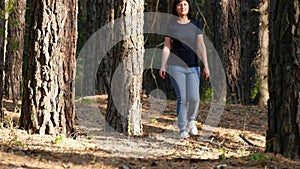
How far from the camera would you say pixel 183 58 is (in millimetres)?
8445

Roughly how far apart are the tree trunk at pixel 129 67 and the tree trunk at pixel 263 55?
6370 millimetres

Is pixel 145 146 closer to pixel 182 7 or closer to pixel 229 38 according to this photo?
pixel 182 7

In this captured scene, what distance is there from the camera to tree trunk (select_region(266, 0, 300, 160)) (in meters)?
5.81

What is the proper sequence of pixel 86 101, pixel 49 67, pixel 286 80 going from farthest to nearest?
1. pixel 86 101
2. pixel 49 67
3. pixel 286 80

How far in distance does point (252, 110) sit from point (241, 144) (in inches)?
151

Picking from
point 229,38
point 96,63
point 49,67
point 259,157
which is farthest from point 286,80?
point 229,38

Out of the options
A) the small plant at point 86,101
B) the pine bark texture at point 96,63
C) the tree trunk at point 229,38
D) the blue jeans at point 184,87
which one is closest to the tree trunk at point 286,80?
the blue jeans at point 184,87

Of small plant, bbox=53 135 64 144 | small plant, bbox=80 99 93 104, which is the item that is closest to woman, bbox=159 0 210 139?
small plant, bbox=53 135 64 144

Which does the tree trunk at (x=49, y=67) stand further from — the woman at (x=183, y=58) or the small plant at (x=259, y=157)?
the small plant at (x=259, y=157)

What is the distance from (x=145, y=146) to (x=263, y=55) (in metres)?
7.59

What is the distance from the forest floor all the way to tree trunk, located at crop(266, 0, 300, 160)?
0.22 meters

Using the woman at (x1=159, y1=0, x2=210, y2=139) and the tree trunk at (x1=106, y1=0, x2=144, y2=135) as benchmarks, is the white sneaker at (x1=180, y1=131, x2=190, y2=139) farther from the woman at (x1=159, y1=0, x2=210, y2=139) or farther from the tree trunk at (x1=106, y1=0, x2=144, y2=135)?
the tree trunk at (x1=106, y1=0, x2=144, y2=135)

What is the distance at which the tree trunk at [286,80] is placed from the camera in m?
5.81

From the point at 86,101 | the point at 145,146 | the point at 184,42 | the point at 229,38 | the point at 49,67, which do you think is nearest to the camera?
the point at 49,67
